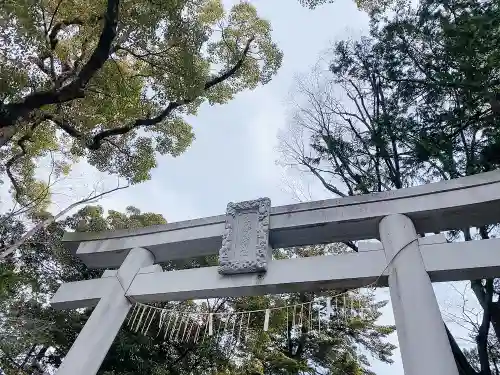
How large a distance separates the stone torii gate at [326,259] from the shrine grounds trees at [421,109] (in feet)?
6.32

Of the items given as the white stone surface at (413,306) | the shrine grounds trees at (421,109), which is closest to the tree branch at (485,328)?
the shrine grounds trees at (421,109)

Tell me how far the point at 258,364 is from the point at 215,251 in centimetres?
401

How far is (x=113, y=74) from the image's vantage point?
5918mm

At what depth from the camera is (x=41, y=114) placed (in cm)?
628

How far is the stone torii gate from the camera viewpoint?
7.77ft

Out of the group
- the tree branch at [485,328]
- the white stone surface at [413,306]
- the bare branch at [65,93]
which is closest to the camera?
the white stone surface at [413,306]

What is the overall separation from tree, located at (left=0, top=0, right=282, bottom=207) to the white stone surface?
332 cm

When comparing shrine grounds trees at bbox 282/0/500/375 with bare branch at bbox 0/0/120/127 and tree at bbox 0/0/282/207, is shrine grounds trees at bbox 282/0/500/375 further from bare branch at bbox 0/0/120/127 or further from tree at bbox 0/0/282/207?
bare branch at bbox 0/0/120/127

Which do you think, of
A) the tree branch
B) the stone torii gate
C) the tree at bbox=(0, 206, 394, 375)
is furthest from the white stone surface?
the tree at bbox=(0, 206, 394, 375)

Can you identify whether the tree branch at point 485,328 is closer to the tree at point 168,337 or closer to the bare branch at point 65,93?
the tree at point 168,337

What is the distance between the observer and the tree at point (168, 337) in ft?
19.4

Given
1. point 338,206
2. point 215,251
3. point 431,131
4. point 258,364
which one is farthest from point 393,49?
point 258,364

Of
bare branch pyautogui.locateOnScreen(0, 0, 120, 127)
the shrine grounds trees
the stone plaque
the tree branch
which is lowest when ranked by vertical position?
the stone plaque

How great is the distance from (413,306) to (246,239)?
1.31 m
